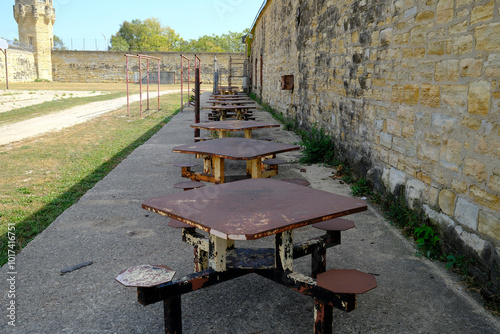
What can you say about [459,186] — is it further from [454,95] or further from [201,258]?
[201,258]

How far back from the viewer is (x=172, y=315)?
192 cm

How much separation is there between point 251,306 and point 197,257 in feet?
1.43

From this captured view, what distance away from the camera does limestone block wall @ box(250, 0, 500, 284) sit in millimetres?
2561

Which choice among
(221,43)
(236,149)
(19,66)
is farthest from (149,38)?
(236,149)

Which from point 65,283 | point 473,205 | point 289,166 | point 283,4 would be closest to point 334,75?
point 289,166

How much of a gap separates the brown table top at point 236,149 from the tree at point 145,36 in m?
62.5

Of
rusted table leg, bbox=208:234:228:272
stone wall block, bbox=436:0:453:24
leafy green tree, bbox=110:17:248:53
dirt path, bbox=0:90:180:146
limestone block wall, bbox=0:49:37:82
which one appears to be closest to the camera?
rusted table leg, bbox=208:234:228:272

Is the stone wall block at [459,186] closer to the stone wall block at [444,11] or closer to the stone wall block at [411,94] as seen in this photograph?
the stone wall block at [411,94]

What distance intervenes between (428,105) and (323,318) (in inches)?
85.3

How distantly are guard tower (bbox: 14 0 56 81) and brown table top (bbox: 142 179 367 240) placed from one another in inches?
1728

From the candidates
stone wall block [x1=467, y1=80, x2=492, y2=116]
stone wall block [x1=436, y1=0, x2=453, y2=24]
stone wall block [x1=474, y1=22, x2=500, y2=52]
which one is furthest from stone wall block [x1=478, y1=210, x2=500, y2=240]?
stone wall block [x1=436, y1=0, x2=453, y2=24]

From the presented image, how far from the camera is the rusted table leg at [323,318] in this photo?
1.89 m

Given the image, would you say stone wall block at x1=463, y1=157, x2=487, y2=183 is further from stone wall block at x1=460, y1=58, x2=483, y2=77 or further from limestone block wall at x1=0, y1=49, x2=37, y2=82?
limestone block wall at x1=0, y1=49, x2=37, y2=82

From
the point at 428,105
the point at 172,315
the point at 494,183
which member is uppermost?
the point at 428,105
